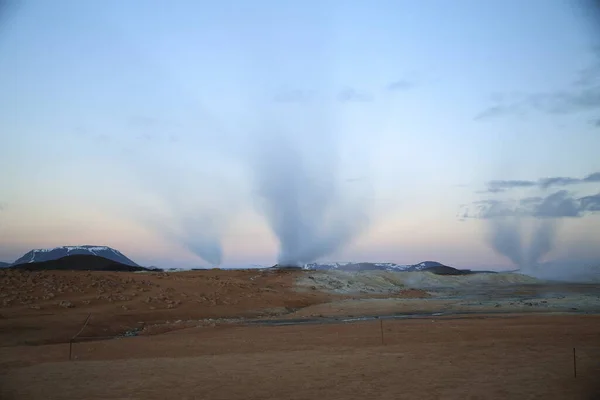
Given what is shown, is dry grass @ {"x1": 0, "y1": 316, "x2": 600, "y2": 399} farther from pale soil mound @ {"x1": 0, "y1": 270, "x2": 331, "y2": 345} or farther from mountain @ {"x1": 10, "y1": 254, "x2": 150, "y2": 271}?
mountain @ {"x1": 10, "y1": 254, "x2": 150, "y2": 271}

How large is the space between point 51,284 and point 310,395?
30.6 metres

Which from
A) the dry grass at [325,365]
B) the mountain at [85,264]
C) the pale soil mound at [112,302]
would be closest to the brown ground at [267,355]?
the dry grass at [325,365]

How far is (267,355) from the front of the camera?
58.9 feet

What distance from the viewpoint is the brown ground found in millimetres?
12555

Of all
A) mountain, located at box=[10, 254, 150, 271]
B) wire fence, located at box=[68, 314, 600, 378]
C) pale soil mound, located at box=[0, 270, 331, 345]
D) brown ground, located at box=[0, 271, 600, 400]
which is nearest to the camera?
brown ground, located at box=[0, 271, 600, 400]

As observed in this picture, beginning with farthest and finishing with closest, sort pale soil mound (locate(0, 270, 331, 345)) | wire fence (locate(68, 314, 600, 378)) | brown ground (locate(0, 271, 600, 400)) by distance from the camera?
pale soil mound (locate(0, 270, 331, 345))
wire fence (locate(68, 314, 600, 378))
brown ground (locate(0, 271, 600, 400))

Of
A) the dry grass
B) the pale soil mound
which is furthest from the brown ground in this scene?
the pale soil mound

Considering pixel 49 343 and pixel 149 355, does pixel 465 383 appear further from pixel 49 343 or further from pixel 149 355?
pixel 49 343

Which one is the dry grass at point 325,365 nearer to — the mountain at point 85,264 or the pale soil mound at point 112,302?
the pale soil mound at point 112,302

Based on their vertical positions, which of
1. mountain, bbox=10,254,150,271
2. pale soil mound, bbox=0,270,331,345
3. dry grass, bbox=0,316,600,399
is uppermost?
mountain, bbox=10,254,150,271

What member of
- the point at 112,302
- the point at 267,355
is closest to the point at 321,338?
the point at 267,355

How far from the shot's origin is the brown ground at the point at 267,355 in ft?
Answer: 41.2

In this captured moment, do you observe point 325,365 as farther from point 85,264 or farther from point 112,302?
point 85,264

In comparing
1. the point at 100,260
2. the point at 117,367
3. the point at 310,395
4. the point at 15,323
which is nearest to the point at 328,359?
the point at 310,395
